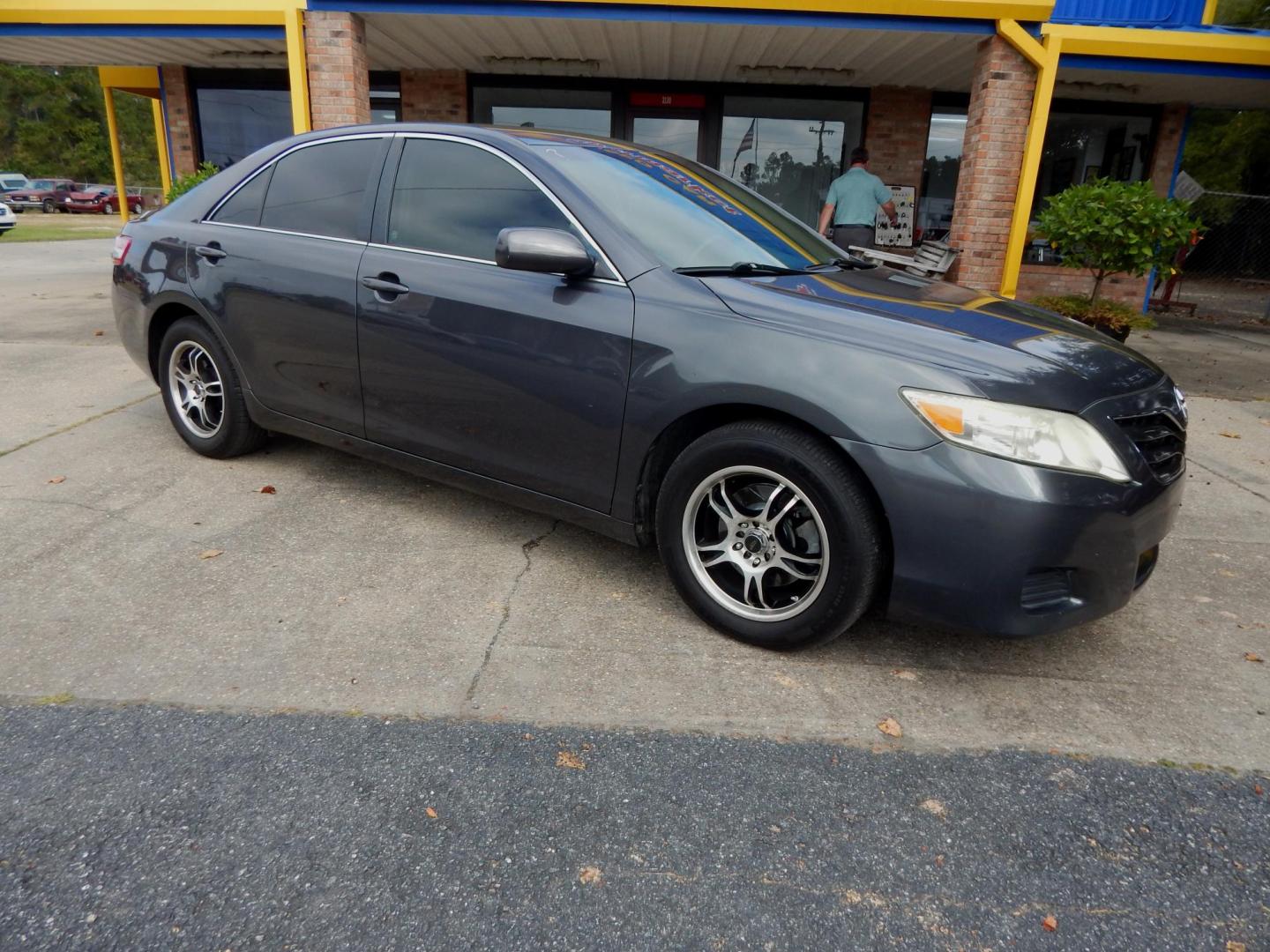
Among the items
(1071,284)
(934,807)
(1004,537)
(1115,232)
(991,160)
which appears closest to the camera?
(934,807)

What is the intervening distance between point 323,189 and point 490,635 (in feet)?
7.45

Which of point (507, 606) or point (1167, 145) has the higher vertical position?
point (1167, 145)

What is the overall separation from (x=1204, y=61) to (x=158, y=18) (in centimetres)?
1123

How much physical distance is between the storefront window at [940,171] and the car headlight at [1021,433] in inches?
432

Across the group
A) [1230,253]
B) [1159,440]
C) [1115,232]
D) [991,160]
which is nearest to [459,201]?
[1159,440]

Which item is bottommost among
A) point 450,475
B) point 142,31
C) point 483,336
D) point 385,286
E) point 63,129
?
point 450,475

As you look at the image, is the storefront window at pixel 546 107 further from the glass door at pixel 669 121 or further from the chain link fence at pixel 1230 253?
the chain link fence at pixel 1230 253

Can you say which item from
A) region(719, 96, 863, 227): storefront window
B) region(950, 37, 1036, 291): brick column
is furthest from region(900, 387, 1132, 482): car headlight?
region(719, 96, 863, 227): storefront window

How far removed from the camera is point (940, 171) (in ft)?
41.2

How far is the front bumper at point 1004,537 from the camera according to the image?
2.46m

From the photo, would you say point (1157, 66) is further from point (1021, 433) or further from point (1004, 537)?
point (1004, 537)

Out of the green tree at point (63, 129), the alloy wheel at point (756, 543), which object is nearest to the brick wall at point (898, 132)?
the alloy wheel at point (756, 543)

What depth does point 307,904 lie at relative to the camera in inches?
73.7

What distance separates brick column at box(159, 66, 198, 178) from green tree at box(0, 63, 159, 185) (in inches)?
2257
